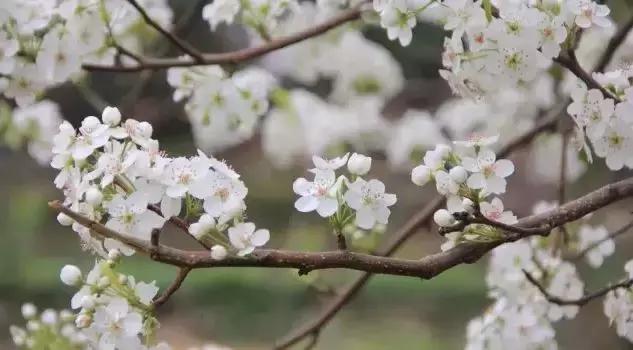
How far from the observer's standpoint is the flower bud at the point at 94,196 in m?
0.58

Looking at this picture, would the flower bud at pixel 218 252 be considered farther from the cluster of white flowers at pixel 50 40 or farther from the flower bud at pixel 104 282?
the cluster of white flowers at pixel 50 40

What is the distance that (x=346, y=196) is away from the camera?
0.61 meters

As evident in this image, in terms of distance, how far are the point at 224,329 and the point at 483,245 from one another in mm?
2511

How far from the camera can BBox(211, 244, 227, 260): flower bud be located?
1.85 feet

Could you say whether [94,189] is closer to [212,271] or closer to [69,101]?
[212,271]

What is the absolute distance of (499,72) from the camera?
2.40 feet

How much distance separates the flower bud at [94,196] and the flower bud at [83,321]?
80mm

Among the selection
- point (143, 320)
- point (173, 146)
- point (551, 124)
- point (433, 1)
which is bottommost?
point (173, 146)

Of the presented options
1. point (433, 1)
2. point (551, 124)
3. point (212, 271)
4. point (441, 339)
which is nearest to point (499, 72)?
point (433, 1)

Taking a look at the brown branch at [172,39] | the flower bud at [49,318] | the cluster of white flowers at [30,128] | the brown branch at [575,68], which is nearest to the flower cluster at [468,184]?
the brown branch at [575,68]

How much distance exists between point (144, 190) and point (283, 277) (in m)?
2.56

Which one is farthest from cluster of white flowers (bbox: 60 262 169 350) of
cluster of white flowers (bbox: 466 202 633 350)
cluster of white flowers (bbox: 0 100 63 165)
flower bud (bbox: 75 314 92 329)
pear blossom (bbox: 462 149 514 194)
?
cluster of white flowers (bbox: 0 100 63 165)

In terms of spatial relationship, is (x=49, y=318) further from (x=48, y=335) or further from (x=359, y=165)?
(x=359, y=165)

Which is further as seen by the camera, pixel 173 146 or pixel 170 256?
pixel 173 146
